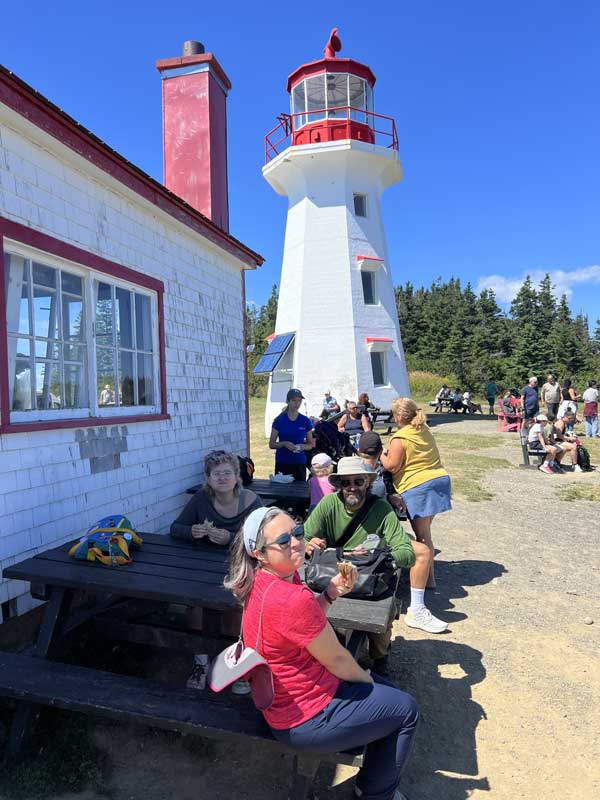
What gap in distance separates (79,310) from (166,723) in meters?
3.24

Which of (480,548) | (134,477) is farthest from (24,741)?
(480,548)

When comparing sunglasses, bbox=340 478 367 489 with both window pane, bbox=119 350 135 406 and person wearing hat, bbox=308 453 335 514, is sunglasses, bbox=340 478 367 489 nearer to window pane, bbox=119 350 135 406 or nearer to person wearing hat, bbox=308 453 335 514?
person wearing hat, bbox=308 453 335 514

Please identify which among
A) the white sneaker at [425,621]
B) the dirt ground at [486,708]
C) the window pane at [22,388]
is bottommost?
the dirt ground at [486,708]

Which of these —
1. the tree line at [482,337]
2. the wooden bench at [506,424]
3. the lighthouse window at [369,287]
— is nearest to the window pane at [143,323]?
the lighthouse window at [369,287]

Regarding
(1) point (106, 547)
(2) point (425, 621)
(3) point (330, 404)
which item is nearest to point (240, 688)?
(1) point (106, 547)

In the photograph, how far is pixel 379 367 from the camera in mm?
20609

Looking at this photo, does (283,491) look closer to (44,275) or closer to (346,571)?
(44,275)

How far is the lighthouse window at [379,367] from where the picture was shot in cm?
2050

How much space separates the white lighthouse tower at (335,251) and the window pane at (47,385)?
15.3 meters

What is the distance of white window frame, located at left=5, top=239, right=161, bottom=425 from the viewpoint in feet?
12.9

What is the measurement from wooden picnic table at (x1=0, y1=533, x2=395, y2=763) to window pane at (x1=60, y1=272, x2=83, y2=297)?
1.97m

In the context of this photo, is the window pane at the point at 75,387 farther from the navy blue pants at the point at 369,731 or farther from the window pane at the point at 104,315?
the navy blue pants at the point at 369,731

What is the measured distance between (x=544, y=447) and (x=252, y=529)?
37.0ft

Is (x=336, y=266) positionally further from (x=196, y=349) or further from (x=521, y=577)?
(x=521, y=577)
